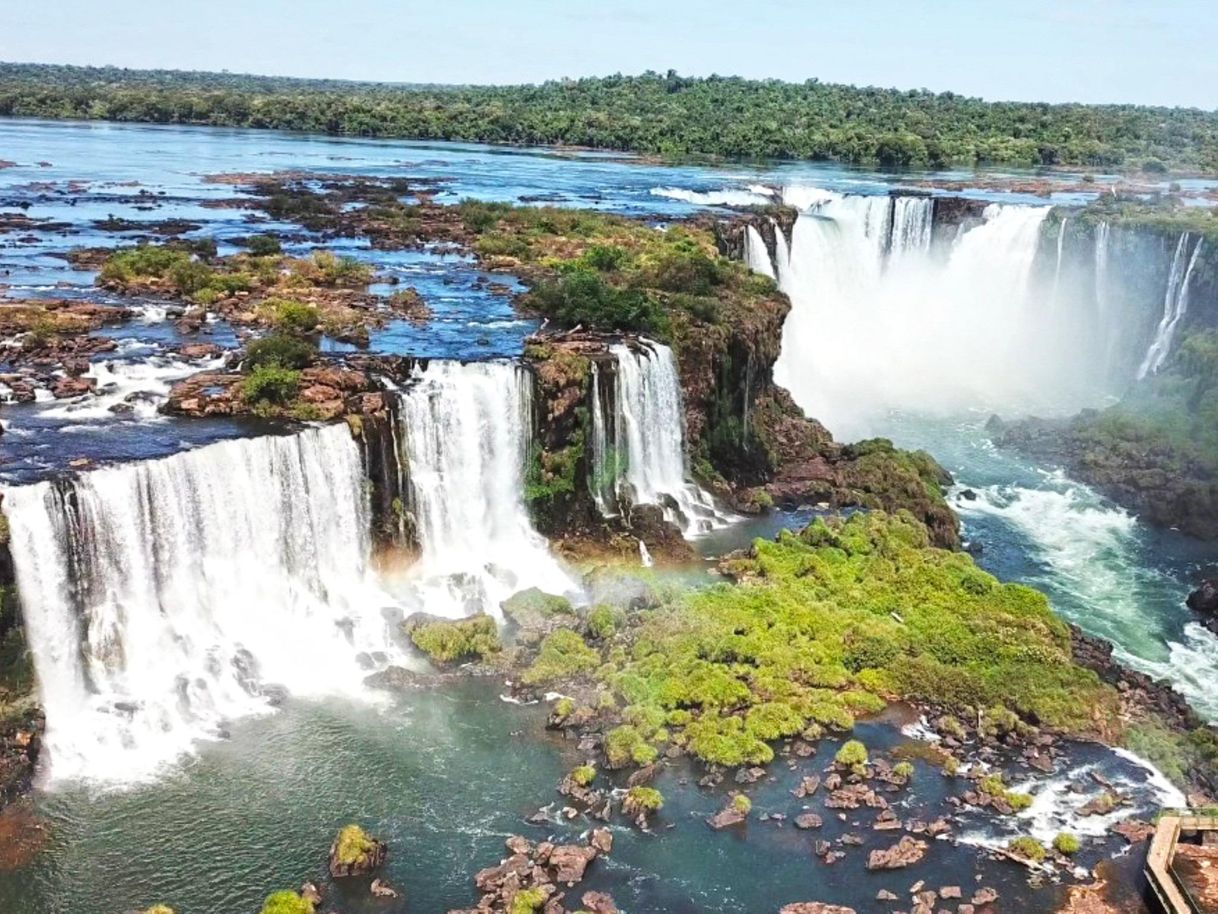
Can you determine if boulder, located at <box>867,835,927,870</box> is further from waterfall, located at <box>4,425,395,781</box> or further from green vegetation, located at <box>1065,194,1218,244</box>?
green vegetation, located at <box>1065,194,1218,244</box>

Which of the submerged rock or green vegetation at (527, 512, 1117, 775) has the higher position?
green vegetation at (527, 512, 1117, 775)

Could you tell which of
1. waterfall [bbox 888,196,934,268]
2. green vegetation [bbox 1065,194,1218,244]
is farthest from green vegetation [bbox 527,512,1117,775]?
waterfall [bbox 888,196,934,268]

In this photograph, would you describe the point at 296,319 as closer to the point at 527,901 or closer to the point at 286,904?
the point at 286,904

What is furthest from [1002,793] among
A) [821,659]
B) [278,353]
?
[278,353]

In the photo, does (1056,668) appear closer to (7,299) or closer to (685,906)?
(685,906)

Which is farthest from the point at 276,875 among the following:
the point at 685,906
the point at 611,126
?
the point at 611,126

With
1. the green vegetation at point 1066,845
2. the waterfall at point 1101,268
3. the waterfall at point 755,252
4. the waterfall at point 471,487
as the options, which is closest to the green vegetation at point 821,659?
the green vegetation at point 1066,845
